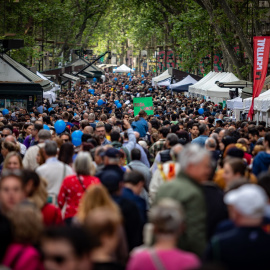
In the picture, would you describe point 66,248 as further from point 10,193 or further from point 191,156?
point 10,193

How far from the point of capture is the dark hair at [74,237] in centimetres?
376

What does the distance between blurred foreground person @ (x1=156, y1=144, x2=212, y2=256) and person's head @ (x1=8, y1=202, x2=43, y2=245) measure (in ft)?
3.57

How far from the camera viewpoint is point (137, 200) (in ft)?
23.3

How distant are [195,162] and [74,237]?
1738 mm

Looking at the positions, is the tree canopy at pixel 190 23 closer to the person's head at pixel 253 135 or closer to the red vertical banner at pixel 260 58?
the red vertical banner at pixel 260 58

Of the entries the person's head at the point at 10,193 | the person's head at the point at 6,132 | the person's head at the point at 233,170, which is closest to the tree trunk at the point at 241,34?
the person's head at the point at 6,132

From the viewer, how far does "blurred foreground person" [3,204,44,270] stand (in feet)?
14.5

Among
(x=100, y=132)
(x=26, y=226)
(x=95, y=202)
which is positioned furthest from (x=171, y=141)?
(x=26, y=226)

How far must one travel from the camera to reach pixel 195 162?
208 inches

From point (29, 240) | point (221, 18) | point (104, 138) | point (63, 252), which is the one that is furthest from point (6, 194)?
point (221, 18)

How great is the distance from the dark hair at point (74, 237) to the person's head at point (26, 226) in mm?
716

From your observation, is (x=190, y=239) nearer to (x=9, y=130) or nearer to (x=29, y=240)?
(x=29, y=240)

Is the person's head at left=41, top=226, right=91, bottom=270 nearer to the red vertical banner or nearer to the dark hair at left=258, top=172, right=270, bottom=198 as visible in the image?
the dark hair at left=258, top=172, right=270, bottom=198

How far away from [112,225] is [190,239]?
987 mm
